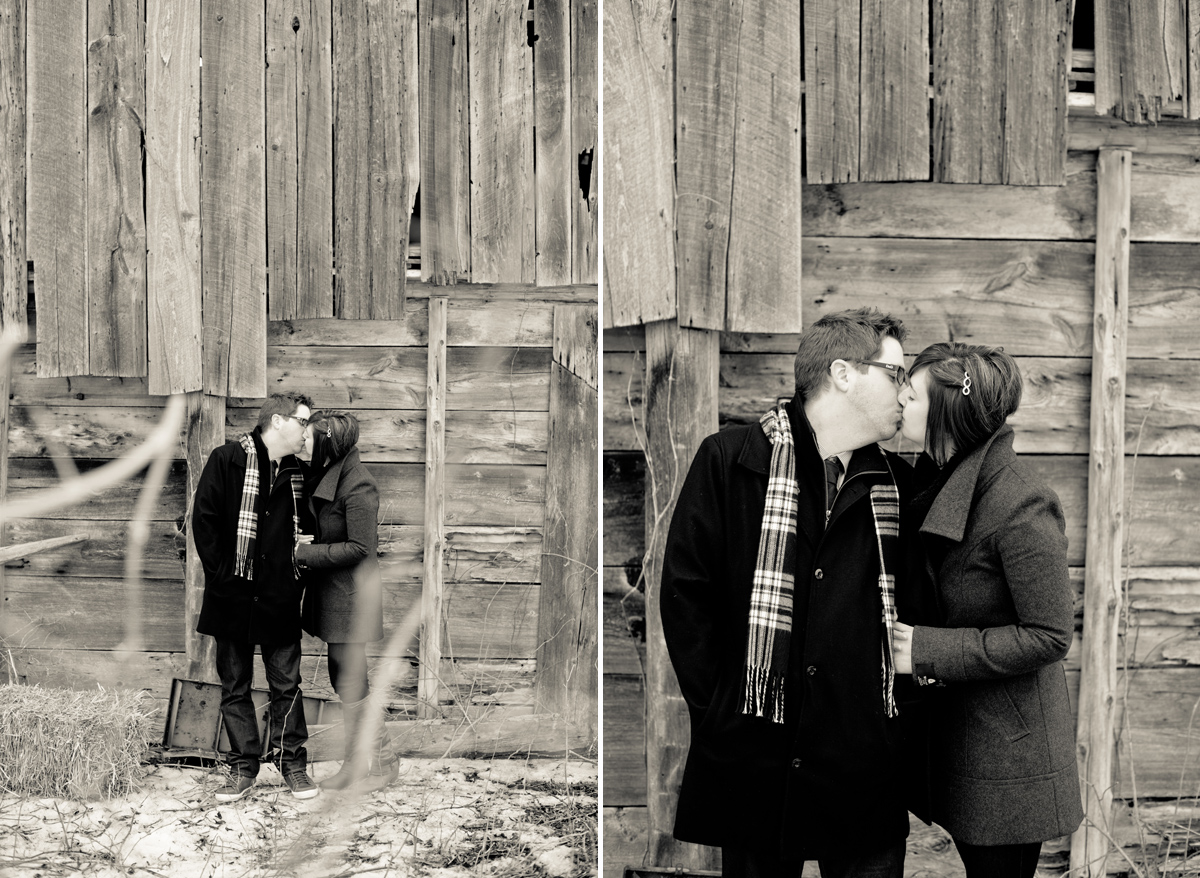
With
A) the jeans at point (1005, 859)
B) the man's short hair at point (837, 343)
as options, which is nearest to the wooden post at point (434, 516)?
the man's short hair at point (837, 343)

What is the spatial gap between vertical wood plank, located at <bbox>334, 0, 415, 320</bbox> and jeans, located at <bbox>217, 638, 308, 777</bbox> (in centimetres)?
81

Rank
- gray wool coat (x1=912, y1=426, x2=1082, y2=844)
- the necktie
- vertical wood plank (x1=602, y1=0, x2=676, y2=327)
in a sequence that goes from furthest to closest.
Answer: vertical wood plank (x1=602, y1=0, x2=676, y2=327), the necktie, gray wool coat (x1=912, y1=426, x2=1082, y2=844)

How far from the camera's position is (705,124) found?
8.59ft

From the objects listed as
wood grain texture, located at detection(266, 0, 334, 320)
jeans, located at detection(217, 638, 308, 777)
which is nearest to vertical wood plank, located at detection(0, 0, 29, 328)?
wood grain texture, located at detection(266, 0, 334, 320)

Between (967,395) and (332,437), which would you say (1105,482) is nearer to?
(967,395)

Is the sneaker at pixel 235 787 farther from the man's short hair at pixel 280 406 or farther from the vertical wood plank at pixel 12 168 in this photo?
the vertical wood plank at pixel 12 168

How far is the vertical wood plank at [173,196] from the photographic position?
2.26 metres

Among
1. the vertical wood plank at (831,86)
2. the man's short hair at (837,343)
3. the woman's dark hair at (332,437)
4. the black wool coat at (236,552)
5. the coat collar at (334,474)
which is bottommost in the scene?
the black wool coat at (236,552)

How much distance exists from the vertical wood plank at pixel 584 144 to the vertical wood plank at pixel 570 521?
0.43 ft

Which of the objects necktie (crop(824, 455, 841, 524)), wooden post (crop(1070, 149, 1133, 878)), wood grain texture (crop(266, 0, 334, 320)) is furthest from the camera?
wooden post (crop(1070, 149, 1133, 878))

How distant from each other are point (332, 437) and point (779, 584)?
3.48 feet

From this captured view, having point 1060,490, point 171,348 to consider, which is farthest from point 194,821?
point 1060,490

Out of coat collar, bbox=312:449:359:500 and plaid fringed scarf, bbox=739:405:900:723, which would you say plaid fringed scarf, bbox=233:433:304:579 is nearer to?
coat collar, bbox=312:449:359:500

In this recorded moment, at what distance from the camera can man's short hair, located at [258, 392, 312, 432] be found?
7.48ft
